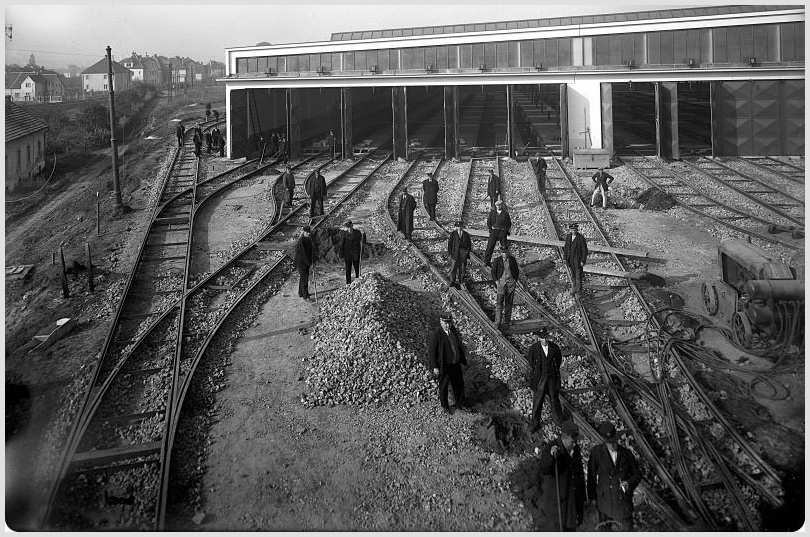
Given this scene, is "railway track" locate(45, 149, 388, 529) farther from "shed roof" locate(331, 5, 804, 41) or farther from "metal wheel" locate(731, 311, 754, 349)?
"shed roof" locate(331, 5, 804, 41)

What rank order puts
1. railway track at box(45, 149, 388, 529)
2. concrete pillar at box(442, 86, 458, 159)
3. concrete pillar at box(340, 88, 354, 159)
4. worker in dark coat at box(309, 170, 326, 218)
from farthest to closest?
concrete pillar at box(340, 88, 354, 159) → concrete pillar at box(442, 86, 458, 159) → worker in dark coat at box(309, 170, 326, 218) → railway track at box(45, 149, 388, 529)

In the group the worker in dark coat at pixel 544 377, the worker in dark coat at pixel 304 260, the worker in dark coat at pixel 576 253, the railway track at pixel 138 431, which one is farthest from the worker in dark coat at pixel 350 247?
the worker in dark coat at pixel 544 377

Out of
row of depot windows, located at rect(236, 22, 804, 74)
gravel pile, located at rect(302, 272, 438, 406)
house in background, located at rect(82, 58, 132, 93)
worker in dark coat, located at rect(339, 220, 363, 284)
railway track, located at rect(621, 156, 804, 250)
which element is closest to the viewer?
gravel pile, located at rect(302, 272, 438, 406)

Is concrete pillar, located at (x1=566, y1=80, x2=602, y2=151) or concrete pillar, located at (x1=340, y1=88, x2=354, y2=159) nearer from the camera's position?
concrete pillar, located at (x1=566, y1=80, x2=602, y2=151)

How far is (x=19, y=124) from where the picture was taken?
711 inches

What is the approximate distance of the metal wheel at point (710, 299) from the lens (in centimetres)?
1011

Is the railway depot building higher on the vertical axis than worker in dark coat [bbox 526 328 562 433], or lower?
higher

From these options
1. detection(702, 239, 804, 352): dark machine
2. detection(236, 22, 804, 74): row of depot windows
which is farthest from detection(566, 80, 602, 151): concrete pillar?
detection(702, 239, 804, 352): dark machine

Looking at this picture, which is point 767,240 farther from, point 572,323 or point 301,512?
point 301,512

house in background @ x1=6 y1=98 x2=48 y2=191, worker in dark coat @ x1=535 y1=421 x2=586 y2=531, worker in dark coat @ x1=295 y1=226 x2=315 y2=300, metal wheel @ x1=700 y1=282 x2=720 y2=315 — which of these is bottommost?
worker in dark coat @ x1=535 y1=421 x2=586 y2=531

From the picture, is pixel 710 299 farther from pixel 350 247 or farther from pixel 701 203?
pixel 701 203

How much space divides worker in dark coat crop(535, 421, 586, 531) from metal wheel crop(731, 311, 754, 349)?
4.30 meters

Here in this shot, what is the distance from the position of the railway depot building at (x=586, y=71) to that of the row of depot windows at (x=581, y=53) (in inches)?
1.6

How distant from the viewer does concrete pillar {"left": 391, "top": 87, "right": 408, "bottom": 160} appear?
28250 mm
